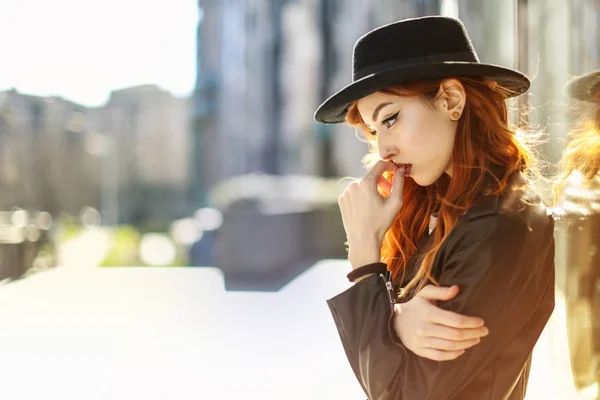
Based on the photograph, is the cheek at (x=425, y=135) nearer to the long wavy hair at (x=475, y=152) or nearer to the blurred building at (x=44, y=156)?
the long wavy hair at (x=475, y=152)

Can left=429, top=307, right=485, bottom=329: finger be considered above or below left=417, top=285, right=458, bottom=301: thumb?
below

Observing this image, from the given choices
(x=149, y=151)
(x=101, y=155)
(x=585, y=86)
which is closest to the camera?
(x=585, y=86)

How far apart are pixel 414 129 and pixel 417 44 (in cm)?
17

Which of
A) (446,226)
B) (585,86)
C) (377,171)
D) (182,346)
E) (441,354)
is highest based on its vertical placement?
(585,86)

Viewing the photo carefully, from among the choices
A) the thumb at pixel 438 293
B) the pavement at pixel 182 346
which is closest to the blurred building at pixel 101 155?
the pavement at pixel 182 346

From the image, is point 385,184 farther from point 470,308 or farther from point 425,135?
point 470,308

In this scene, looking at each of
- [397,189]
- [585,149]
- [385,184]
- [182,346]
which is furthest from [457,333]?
[182,346]

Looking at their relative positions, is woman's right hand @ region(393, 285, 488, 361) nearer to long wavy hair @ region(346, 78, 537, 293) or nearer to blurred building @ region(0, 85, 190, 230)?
long wavy hair @ region(346, 78, 537, 293)

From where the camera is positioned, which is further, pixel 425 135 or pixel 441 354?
pixel 425 135

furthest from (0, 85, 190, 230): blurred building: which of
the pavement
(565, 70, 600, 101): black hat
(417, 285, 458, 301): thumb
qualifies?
(417, 285, 458, 301): thumb

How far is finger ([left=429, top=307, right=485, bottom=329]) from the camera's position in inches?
41.3

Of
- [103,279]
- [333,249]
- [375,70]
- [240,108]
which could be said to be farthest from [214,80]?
[375,70]

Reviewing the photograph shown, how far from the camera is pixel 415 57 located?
1158 mm

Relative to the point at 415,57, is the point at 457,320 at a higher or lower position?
lower
